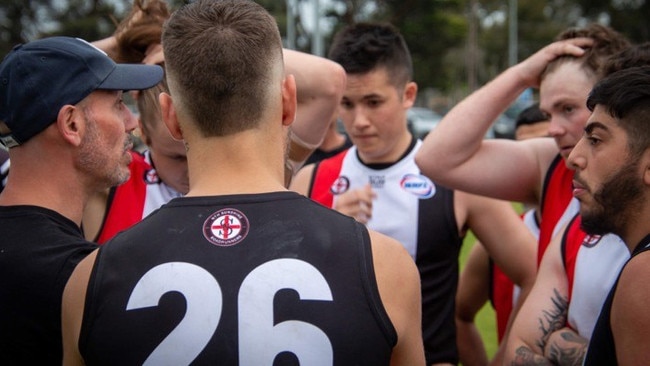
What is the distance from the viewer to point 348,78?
15.1ft

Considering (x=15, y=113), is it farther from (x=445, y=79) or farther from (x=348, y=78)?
(x=445, y=79)

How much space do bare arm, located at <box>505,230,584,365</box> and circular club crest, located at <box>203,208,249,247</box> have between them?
177 centimetres

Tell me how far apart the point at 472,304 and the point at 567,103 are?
86.0 inches

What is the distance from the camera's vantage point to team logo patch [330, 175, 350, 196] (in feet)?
14.8

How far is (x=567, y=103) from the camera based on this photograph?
3.48 m

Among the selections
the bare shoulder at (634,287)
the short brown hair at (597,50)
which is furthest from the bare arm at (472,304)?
the bare shoulder at (634,287)

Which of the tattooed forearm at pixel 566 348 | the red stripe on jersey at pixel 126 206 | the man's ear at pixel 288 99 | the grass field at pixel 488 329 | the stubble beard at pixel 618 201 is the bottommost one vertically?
the grass field at pixel 488 329

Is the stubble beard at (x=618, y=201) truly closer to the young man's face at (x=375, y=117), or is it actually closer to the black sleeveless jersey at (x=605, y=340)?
the black sleeveless jersey at (x=605, y=340)

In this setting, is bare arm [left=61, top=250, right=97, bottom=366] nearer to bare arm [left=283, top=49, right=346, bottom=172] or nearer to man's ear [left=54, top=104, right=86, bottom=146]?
man's ear [left=54, top=104, right=86, bottom=146]

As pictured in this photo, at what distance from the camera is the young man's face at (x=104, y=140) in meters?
2.54

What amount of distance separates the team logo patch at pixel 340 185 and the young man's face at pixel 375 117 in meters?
0.18

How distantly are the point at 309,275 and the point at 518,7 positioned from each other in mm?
62011

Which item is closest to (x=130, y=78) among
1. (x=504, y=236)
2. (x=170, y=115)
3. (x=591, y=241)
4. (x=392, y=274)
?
(x=170, y=115)

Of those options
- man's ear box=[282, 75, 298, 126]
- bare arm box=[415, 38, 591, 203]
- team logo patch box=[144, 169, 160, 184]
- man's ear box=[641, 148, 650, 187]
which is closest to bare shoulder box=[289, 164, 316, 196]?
bare arm box=[415, 38, 591, 203]
